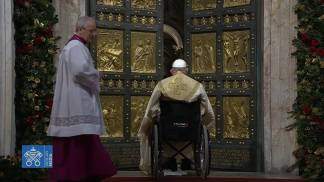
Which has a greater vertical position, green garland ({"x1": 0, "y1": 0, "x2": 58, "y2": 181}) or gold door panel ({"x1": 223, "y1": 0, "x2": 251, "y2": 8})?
gold door panel ({"x1": 223, "y1": 0, "x2": 251, "y2": 8})

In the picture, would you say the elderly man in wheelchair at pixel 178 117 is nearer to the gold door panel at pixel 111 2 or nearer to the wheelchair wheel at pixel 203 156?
the wheelchair wheel at pixel 203 156

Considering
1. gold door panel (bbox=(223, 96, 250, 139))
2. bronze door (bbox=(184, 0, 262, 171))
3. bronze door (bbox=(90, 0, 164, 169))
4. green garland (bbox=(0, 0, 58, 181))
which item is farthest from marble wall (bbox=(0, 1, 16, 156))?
gold door panel (bbox=(223, 96, 250, 139))

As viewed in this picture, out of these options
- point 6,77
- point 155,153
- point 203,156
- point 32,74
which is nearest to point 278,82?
point 203,156

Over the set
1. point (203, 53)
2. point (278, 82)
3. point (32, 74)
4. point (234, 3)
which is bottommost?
point (278, 82)

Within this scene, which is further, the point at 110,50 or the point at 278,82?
the point at 110,50

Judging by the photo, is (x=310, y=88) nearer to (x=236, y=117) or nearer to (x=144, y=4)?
(x=236, y=117)

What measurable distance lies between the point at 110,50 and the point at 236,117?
217 centimetres

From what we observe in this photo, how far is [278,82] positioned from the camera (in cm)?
991

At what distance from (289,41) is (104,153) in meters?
4.42

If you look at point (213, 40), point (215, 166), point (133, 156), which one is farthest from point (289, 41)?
point (133, 156)

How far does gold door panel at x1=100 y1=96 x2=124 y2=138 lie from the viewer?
34.2 feet

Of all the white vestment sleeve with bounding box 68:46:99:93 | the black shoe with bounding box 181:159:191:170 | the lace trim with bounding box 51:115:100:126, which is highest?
the white vestment sleeve with bounding box 68:46:99:93

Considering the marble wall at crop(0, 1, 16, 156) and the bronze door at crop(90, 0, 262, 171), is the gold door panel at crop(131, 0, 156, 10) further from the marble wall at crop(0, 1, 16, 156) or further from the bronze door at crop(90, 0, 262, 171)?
the marble wall at crop(0, 1, 16, 156)

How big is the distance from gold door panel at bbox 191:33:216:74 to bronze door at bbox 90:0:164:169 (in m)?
0.55
